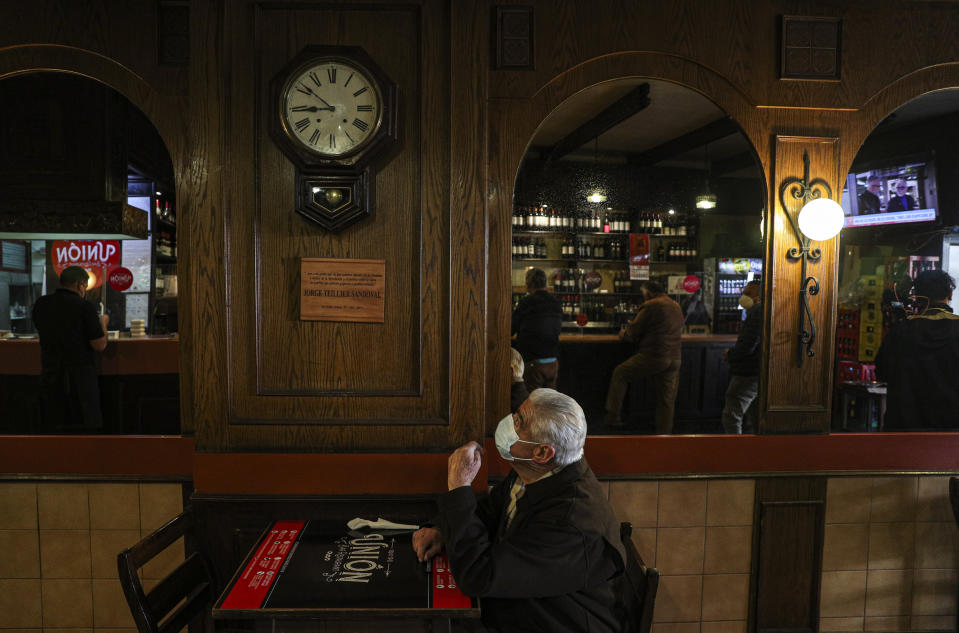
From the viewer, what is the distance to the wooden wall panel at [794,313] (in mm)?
2914

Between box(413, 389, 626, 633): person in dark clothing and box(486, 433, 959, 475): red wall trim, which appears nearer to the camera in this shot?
box(413, 389, 626, 633): person in dark clothing

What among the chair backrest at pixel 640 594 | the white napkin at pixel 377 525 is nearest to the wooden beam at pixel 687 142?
the chair backrest at pixel 640 594

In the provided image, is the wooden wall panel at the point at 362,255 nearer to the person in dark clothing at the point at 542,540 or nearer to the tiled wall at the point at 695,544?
the person in dark clothing at the point at 542,540

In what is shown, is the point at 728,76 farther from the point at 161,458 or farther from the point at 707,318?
the point at 707,318

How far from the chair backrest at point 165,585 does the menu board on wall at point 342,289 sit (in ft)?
3.24

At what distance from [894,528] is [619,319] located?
5892 millimetres

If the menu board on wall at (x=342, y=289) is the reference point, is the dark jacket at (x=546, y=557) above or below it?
below

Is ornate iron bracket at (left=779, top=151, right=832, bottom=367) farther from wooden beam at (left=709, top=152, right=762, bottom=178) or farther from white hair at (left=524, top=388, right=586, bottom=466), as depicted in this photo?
wooden beam at (left=709, top=152, right=762, bottom=178)

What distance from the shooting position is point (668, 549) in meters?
2.95

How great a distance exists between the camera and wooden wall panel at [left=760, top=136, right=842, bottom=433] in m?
2.91

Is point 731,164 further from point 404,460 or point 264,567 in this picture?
point 264,567

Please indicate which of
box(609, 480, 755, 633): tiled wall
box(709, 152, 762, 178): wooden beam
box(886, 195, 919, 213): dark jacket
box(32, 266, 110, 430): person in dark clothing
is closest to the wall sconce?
box(609, 480, 755, 633): tiled wall

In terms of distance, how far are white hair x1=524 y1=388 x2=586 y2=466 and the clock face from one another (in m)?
1.37

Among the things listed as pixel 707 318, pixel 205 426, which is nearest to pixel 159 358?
pixel 205 426
